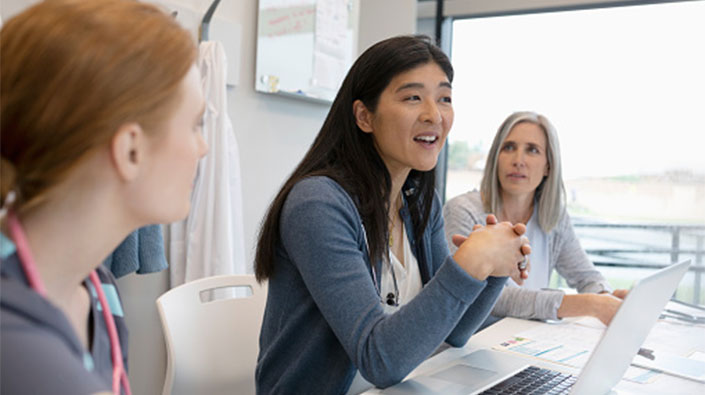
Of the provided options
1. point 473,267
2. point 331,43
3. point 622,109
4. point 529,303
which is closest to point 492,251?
point 473,267

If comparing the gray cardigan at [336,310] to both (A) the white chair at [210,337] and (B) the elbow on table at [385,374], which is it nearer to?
(B) the elbow on table at [385,374]

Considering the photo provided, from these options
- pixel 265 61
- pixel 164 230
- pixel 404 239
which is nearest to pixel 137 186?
pixel 404 239

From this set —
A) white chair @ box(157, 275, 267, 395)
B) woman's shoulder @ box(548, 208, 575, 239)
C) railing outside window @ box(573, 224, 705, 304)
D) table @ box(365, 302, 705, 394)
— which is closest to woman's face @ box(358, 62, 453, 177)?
table @ box(365, 302, 705, 394)

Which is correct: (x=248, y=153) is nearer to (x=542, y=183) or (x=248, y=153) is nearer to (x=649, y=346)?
(x=542, y=183)

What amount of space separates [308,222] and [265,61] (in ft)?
4.68

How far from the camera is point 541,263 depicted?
2.14 m

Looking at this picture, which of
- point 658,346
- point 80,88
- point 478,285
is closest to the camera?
point 80,88

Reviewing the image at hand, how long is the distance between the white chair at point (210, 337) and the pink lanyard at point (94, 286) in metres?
0.60

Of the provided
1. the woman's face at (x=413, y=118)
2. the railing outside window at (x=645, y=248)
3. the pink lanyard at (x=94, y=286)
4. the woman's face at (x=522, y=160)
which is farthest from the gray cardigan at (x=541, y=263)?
the pink lanyard at (x=94, y=286)

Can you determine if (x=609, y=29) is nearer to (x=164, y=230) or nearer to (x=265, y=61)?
(x=265, y=61)

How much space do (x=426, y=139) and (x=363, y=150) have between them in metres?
0.14

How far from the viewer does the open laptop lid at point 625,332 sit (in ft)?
3.03

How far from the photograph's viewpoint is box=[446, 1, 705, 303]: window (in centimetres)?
293

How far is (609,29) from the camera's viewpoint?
310 cm
